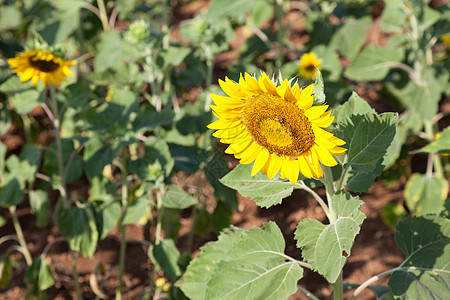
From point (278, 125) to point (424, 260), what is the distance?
563 mm

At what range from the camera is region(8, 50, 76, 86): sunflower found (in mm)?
1721

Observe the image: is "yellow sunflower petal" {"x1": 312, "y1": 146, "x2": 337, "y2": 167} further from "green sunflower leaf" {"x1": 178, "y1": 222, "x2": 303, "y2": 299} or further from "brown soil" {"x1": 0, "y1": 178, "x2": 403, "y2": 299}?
"brown soil" {"x1": 0, "y1": 178, "x2": 403, "y2": 299}

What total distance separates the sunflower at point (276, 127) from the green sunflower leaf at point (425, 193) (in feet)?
4.79

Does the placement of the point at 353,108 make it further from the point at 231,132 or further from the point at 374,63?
the point at 374,63

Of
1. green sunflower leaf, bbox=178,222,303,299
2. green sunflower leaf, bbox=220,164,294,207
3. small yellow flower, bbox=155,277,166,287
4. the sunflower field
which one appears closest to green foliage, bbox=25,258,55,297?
the sunflower field

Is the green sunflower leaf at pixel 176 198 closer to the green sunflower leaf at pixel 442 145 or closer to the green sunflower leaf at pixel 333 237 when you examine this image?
the green sunflower leaf at pixel 333 237

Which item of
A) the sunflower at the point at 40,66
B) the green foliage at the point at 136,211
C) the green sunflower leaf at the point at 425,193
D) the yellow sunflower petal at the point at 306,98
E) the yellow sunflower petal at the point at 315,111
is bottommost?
the green sunflower leaf at the point at 425,193

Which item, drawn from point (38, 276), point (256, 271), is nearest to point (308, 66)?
point (256, 271)

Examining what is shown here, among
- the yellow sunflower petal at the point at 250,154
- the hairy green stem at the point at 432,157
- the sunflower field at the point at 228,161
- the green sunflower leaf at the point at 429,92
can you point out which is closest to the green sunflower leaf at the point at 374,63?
the sunflower field at the point at 228,161

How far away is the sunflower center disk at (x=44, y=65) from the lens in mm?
1753

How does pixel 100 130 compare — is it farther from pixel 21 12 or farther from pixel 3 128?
pixel 21 12

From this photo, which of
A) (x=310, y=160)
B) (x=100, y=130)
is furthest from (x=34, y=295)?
(x=310, y=160)

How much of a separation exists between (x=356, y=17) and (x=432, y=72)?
2.24 feet

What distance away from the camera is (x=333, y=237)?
1.08 m
